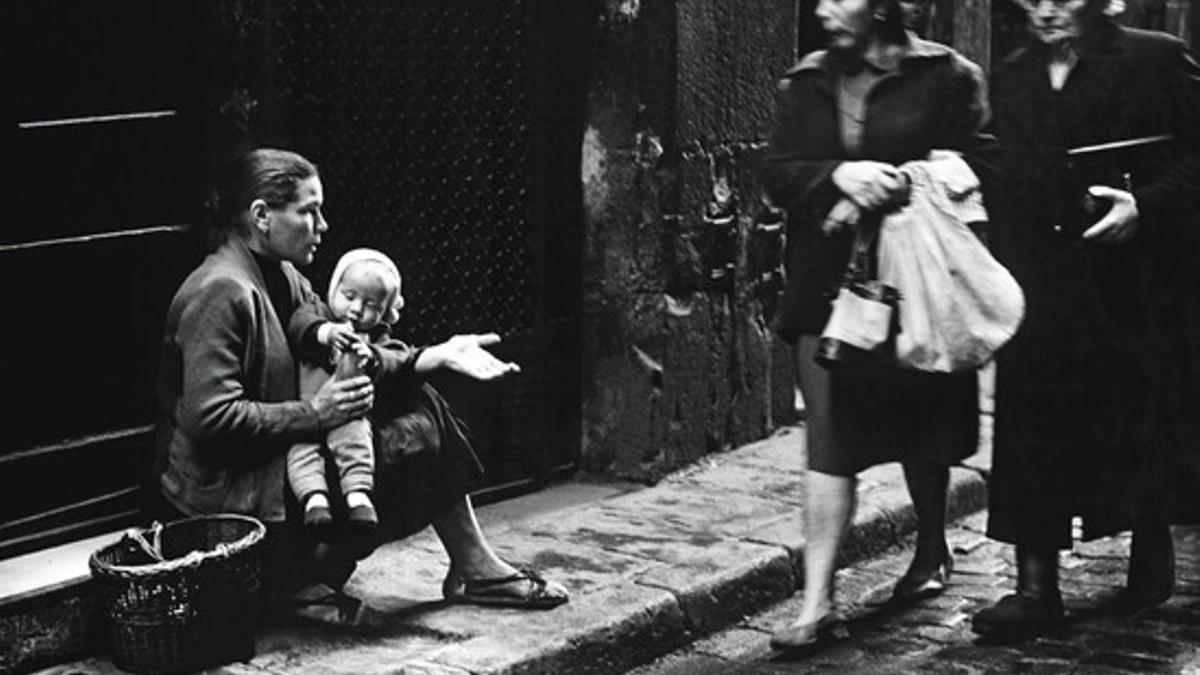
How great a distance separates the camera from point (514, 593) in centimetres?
→ 555

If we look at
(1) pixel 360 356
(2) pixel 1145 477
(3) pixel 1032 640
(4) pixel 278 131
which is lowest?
(3) pixel 1032 640

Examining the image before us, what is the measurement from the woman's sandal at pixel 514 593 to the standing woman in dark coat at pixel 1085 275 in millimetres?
1240

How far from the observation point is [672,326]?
7.21m

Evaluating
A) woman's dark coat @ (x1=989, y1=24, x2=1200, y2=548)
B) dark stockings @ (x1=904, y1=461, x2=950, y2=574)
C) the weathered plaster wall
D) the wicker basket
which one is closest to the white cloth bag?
woman's dark coat @ (x1=989, y1=24, x2=1200, y2=548)

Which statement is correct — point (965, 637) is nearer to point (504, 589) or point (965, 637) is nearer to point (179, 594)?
point (504, 589)

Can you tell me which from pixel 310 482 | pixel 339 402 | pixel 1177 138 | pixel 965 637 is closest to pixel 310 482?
pixel 310 482

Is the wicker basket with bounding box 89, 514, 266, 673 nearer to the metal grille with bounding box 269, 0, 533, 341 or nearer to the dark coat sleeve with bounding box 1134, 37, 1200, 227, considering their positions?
the metal grille with bounding box 269, 0, 533, 341

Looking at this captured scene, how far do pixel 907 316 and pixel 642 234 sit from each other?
2042mm

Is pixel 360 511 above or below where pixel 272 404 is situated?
below

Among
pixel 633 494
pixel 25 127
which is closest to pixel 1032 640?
pixel 633 494

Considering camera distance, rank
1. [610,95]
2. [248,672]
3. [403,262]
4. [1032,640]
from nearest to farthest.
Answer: [248,672] < [1032,640] < [403,262] < [610,95]

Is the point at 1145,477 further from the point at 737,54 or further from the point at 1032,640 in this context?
the point at 737,54

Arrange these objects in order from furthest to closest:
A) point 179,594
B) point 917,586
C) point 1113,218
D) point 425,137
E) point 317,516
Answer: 1. point 425,137
2. point 917,586
3. point 1113,218
4. point 317,516
5. point 179,594

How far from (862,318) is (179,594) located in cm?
188
